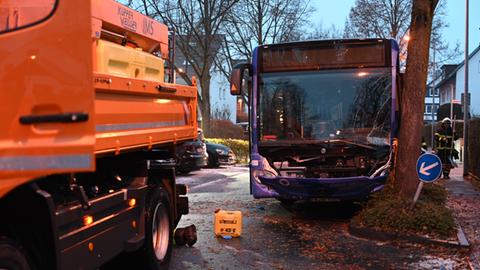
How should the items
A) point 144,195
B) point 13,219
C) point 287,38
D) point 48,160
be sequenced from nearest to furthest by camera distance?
point 48,160 < point 13,219 < point 144,195 < point 287,38

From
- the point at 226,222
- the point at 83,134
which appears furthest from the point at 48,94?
the point at 226,222

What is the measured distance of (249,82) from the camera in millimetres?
10156

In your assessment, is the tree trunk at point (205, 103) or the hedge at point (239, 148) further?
the tree trunk at point (205, 103)

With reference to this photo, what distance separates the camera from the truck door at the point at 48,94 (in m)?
3.18

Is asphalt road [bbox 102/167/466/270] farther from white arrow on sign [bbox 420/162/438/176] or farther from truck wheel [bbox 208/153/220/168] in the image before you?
truck wheel [bbox 208/153/220/168]

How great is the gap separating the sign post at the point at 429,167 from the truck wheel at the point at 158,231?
3.82m

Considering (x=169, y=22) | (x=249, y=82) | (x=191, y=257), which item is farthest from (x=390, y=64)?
(x=169, y=22)

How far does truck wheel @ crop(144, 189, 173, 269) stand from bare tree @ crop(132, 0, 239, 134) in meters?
26.7

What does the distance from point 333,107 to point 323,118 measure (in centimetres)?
25

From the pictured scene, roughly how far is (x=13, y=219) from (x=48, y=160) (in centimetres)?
71

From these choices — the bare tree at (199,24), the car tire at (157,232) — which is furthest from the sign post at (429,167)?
the bare tree at (199,24)

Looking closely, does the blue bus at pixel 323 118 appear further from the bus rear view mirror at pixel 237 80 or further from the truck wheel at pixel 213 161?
the truck wheel at pixel 213 161

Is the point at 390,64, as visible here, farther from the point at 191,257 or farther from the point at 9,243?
the point at 9,243

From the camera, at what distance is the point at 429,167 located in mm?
8227
